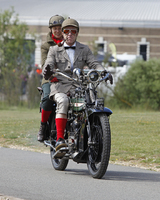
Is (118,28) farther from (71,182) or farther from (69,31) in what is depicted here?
(71,182)

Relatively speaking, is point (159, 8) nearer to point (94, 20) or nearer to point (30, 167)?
point (94, 20)

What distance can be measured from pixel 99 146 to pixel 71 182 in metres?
0.55

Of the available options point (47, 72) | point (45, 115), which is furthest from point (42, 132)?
point (47, 72)

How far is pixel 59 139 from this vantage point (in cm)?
622

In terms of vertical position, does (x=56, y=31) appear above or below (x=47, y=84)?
above

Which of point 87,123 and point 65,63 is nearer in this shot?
point 87,123

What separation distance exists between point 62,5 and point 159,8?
30.7 feet

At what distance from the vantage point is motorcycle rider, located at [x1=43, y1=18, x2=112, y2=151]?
6223 mm

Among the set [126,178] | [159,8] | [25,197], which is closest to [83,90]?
[126,178]

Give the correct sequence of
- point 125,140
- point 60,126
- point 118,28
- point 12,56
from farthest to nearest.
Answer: point 118,28 < point 12,56 < point 125,140 < point 60,126

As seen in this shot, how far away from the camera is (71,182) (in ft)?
19.0

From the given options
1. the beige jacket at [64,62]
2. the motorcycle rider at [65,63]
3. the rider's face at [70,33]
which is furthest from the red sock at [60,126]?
the rider's face at [70,33]

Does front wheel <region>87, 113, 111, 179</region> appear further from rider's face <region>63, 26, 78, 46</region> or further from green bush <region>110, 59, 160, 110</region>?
green bush <region>110, 59, 160, 110</region>

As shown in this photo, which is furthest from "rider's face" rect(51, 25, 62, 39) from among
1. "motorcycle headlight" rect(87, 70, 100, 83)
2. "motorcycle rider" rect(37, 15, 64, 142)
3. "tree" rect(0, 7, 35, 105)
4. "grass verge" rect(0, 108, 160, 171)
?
"tree" rect(0, 7, 35, 105)
